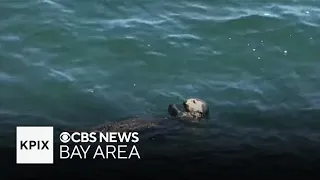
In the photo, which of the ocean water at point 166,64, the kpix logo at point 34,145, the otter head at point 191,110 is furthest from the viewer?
the ocean water at point 166,64

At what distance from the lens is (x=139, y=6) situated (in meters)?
21.5

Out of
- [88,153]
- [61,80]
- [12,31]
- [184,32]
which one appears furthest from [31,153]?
[184,32]

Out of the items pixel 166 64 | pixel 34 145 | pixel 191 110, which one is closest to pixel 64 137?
pixel 34 145

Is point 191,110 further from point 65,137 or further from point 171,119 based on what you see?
point 65,137

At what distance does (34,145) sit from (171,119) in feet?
12.9

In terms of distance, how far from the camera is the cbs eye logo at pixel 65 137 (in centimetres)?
1563

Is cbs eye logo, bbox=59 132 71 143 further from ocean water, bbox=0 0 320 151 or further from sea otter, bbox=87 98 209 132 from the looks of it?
sea otter, bbox=87 98 209 132

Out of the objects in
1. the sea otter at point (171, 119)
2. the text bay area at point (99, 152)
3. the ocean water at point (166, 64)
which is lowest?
the text bay area at point (99, 152)

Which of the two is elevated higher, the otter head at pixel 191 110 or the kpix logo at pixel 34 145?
the otter head at pixel 191 110

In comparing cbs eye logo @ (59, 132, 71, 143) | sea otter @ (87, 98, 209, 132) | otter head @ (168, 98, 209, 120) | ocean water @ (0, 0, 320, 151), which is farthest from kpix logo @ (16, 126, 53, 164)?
otter head @ (168, 98, 209, 120)

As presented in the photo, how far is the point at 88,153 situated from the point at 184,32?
6.76 m

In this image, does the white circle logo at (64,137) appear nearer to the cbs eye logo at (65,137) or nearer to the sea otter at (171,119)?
the cbs eye logo at (65,137)

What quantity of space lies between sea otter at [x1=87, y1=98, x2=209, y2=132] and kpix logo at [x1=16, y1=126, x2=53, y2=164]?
4.35 ft

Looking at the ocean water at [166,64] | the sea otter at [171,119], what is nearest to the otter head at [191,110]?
the sea otter at [171,119]
